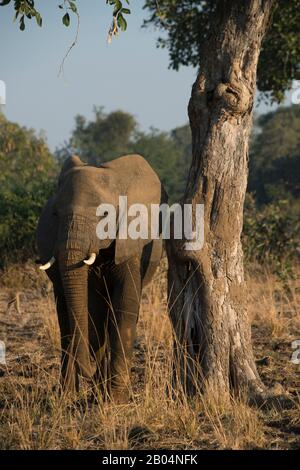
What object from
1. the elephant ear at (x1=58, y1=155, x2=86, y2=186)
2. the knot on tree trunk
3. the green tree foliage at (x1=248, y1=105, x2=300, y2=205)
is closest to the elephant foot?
the elephant ear at (x1=58, y1=155, x2=86, y2=186)

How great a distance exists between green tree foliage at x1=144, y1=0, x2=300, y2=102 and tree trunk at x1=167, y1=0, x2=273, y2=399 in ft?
18.8

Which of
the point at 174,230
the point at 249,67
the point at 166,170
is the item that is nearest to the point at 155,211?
the point at 174,230

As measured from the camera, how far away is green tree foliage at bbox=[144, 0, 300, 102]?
1248 centimetres

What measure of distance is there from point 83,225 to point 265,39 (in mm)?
6882

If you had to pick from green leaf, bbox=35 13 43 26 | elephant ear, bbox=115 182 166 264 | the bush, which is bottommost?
elephant ear, bbox=115 182 166 264

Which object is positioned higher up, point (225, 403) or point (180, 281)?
point (180, 281)

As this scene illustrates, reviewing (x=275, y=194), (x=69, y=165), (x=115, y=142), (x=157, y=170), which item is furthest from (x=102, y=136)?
(x=69, y=165)

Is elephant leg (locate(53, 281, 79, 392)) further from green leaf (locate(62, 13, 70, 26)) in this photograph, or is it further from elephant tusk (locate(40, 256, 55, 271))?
green leaf (locate(62, 13, 70, 26))

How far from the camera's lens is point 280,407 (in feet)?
20.4

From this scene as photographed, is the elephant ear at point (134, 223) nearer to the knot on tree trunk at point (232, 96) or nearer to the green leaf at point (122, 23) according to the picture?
the knot on tree trunk at point (232, 96)
